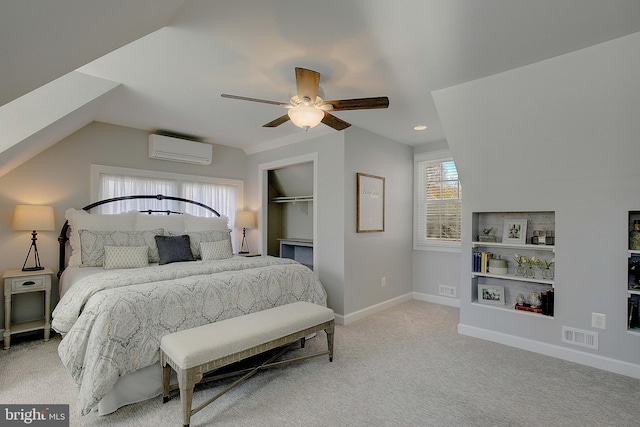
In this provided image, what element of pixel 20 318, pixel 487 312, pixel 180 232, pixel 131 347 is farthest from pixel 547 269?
pixel 20 318

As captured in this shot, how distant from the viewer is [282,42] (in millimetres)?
2104

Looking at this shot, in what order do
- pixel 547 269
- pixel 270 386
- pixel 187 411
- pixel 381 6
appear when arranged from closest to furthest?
pixel 381 6
pixel 187 411
pixel 270 386
pixel 547 269

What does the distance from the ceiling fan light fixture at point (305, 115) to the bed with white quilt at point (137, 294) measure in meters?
1.45

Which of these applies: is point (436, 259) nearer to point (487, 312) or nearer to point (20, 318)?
point (487, 312)

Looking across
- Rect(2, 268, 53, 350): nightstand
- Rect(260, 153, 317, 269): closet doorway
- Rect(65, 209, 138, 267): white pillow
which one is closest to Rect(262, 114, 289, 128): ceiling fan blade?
Rect(260, 153, 317, 269): closet doorway

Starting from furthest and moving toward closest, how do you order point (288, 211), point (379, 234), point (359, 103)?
1. point (288, 211)
2. point (379, 234)
3. point (359, 103)

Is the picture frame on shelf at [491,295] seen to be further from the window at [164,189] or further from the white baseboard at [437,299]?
the window at [164,189]

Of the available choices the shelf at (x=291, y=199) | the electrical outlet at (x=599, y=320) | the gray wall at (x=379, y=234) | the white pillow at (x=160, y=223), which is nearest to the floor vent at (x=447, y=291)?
the gray wall at (x=379, y=234)

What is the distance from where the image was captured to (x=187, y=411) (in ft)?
6.33

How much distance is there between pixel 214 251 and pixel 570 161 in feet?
12.4

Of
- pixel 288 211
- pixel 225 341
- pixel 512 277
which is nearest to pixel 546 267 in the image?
pixel 512 277

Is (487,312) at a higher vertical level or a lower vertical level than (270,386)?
higher

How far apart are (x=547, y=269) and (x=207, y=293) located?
3383 millimetres

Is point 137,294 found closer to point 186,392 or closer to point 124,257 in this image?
point 186,392
